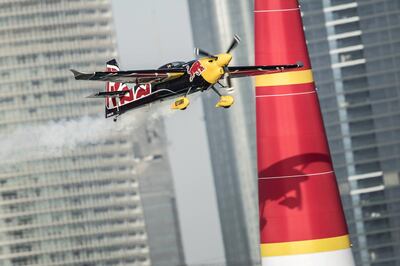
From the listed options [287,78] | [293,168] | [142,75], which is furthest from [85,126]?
[293,168]

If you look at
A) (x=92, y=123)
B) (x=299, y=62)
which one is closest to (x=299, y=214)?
(x=299, y=62)

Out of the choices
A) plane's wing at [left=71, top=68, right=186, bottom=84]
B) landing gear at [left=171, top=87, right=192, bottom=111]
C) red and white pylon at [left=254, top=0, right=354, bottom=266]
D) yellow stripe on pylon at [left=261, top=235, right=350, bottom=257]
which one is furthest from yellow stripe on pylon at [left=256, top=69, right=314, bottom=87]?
yellow stripe on pylon at [left=261, top=235, right=350, bottom=257]

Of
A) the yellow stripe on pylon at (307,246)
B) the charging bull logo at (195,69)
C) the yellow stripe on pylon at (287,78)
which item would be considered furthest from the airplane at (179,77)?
the yellow stripe on pylon at (307,246)

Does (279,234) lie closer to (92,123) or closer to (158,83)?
(158,83)

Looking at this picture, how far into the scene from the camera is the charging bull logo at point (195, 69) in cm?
5741

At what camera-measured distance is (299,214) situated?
180 ft

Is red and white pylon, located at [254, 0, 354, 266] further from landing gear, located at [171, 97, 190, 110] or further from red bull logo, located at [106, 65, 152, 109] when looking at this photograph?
red bull logo, located at [106, 65, 152, 109]

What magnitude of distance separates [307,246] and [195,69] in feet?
27.7

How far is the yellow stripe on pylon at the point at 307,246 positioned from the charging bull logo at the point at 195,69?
7.33m

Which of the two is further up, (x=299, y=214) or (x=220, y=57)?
(x=220, y=57)

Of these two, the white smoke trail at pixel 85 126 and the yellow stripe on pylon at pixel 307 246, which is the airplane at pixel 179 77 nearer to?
the white smoke trail at pixel 85 126

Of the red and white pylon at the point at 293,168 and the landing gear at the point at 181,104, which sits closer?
the landing gear at the point at 181,104

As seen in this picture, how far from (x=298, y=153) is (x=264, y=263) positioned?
4.47 m

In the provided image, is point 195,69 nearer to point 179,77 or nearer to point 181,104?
point 179,77
